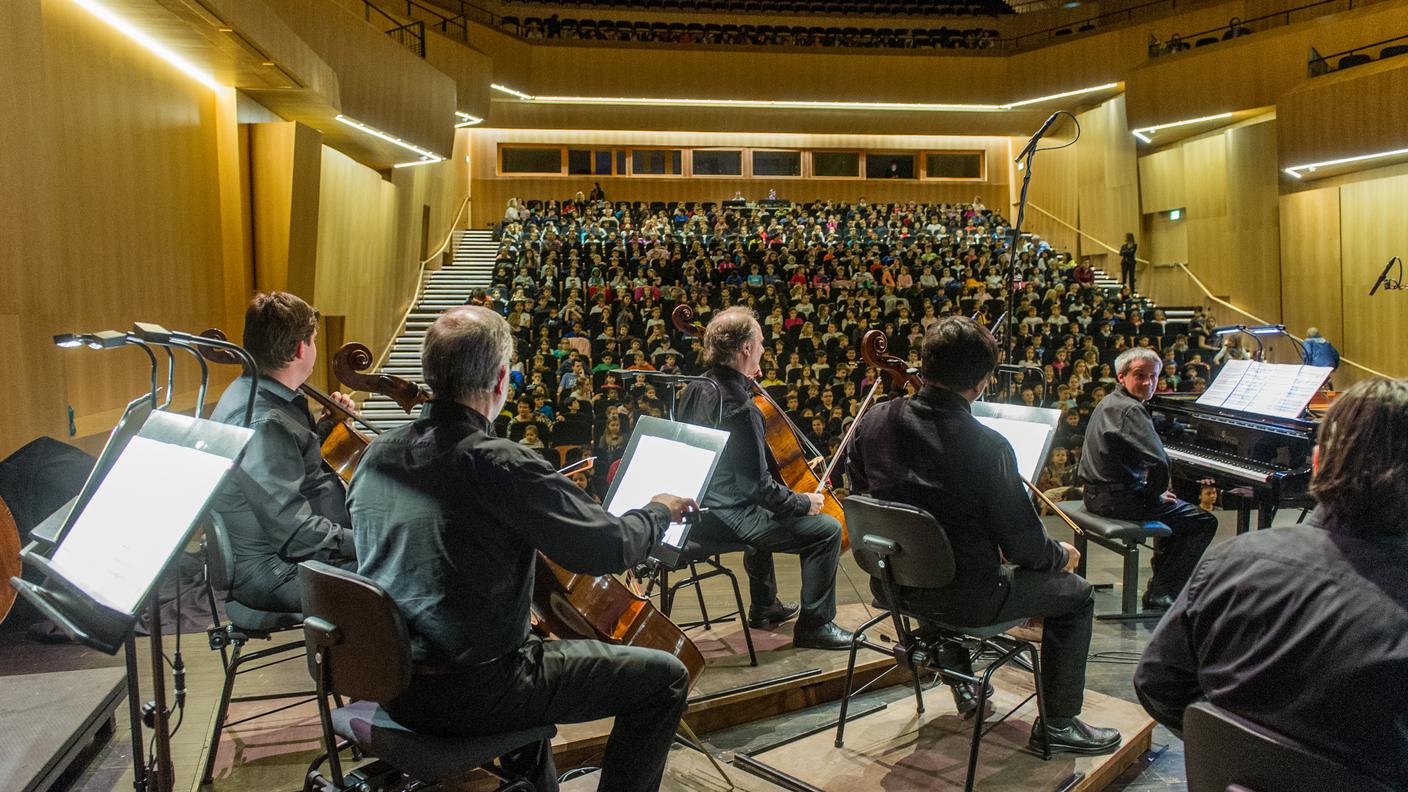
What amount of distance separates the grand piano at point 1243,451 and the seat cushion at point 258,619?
142 inches

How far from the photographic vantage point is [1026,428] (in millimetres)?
3189

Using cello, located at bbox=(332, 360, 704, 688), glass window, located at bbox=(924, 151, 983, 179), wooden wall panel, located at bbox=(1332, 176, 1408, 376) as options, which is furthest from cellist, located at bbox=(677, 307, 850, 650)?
glass window, located at bbox=(924, 151, 983, 179)

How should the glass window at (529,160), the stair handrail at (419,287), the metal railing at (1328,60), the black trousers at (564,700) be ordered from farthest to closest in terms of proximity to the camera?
the glass window at (529,160) < the stair handrail at (419,287) < the metal railing at (1328,60) < the black trousers at (564,700)

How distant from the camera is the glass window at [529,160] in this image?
17.2 m

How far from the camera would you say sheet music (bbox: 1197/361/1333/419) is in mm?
4168

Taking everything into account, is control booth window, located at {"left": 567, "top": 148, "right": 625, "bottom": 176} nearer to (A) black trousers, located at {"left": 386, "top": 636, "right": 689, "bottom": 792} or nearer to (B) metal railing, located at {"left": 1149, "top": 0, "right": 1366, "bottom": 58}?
(B) metal railing, located at {"left": 1149, "top": 0, "right": 1366, "bottom": 58}

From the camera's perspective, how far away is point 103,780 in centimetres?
263

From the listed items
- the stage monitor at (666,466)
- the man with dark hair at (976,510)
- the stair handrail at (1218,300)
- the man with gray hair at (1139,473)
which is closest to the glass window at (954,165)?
the stair handrail at (1218,300)

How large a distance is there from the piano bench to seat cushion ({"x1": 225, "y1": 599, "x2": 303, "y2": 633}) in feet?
9.39

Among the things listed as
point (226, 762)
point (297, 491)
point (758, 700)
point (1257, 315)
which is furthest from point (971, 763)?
point (1257, 315)

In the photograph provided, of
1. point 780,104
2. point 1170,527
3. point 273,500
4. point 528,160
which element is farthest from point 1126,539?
point 528,160

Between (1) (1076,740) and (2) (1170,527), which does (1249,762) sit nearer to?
(1) (1076,740)

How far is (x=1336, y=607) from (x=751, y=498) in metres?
2.13

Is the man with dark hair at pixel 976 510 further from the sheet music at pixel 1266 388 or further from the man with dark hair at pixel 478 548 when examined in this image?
the sheet music at pixel 1266 388
